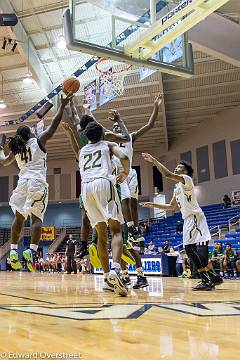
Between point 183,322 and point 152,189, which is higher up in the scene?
point 152,189

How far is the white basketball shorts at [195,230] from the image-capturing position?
5.16m

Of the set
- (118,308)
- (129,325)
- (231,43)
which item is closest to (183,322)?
(129,325)

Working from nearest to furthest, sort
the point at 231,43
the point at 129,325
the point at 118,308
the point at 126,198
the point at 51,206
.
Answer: the point at 129,325
the point at 118,308
the point at 126,198
the point at 231,43
the point at 51,206

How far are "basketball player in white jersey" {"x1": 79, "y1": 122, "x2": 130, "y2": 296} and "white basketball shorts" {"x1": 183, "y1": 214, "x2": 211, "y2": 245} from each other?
145 cm

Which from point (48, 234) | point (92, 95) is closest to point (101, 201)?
point (92, 95)

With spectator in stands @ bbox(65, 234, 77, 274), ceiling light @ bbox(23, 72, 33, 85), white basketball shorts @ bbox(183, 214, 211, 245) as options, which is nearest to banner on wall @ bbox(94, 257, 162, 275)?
spectator in stands @ bbox(65, 234, 77, 274)

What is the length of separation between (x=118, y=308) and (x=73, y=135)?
124 inches

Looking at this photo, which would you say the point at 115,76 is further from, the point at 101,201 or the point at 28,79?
the point at 101,201

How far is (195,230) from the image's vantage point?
521 cm

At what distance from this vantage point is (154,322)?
2.18m

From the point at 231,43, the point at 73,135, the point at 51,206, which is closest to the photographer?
the point at 73,135

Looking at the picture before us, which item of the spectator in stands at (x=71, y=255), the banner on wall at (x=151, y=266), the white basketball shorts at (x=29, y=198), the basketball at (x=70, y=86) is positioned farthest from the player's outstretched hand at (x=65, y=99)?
the spectator in stands at (x=71, y=255)

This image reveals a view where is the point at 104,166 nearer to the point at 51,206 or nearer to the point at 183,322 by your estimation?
the point at 183,322

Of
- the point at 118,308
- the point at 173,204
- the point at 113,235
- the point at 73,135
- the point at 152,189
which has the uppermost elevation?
the point at 152,189
